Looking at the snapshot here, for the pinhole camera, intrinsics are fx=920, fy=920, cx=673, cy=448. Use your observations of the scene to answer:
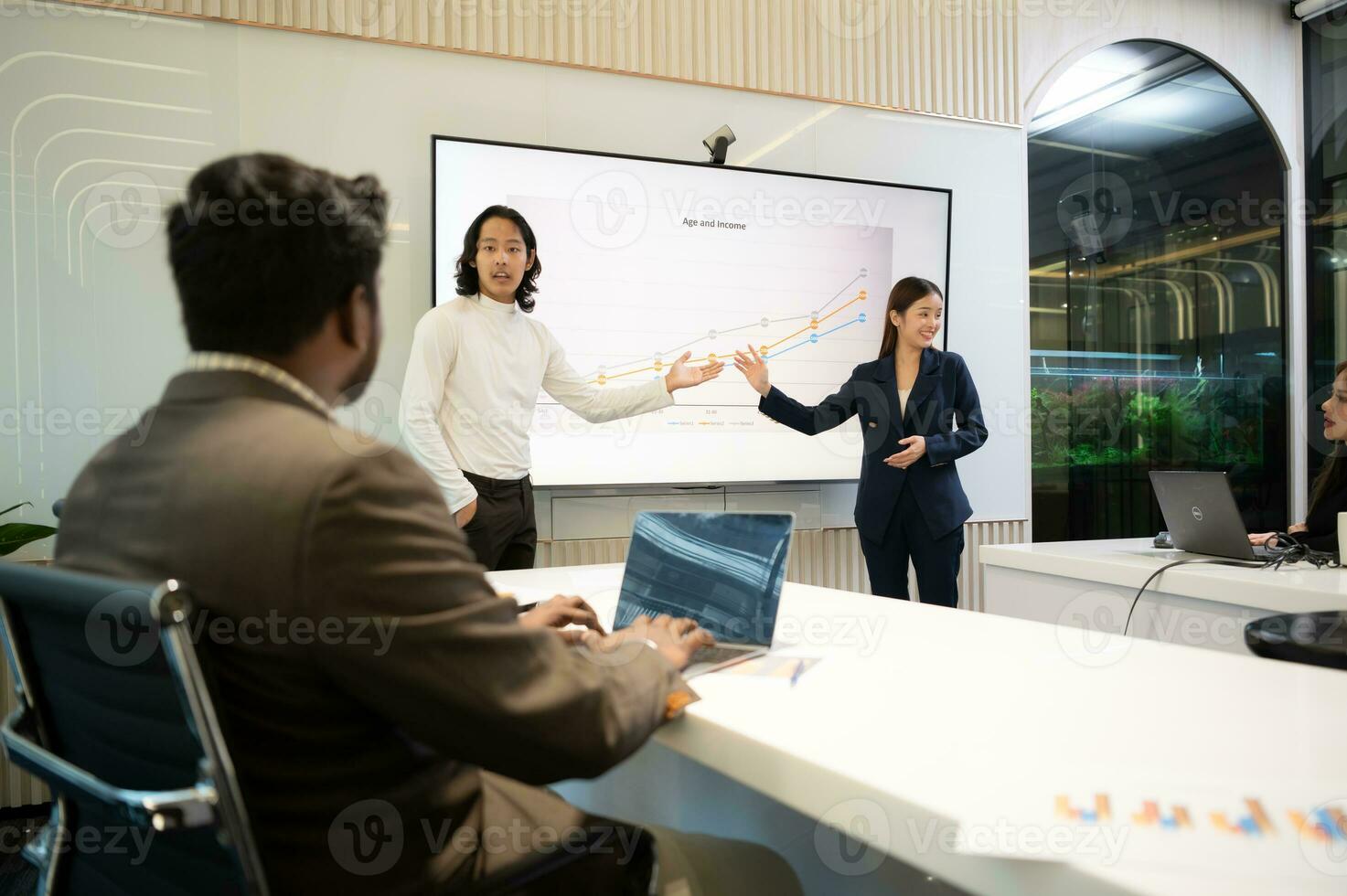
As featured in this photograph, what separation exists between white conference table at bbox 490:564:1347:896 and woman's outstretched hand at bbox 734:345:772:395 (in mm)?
2225

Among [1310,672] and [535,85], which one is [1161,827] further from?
[535,85]

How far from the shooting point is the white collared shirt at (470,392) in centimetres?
299

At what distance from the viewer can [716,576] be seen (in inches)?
56.1

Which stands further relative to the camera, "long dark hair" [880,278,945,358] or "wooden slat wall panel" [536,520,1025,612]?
"wooden slat wall panel" [536,520,1025,612]

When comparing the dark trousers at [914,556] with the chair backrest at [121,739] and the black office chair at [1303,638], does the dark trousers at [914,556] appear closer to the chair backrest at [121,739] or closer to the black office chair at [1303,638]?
the black office chair at [1303,638]

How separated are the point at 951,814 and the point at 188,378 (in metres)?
0.80

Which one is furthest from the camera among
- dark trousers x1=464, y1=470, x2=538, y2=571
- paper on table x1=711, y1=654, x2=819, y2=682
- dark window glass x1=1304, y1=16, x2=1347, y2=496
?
dark window glass x1=1304, y1=16, x2=1347, y2=496

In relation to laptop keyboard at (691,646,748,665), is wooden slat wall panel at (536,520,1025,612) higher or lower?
lower

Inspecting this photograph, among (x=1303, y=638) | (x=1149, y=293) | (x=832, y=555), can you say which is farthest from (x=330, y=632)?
(x=1149, y=293)

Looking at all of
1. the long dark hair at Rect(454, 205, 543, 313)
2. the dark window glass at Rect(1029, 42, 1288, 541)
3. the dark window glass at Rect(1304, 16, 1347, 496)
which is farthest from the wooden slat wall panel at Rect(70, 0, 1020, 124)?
the dark window glass at Rect(1304, 16, 1347, 496)

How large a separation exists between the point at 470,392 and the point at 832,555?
194 cm

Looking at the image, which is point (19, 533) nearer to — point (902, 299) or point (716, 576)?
point (716, 576)

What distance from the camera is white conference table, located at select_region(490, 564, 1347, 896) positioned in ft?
2.34

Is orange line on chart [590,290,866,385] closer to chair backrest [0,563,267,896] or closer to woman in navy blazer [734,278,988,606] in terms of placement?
woman in navy blazer [734,278,988,606]
